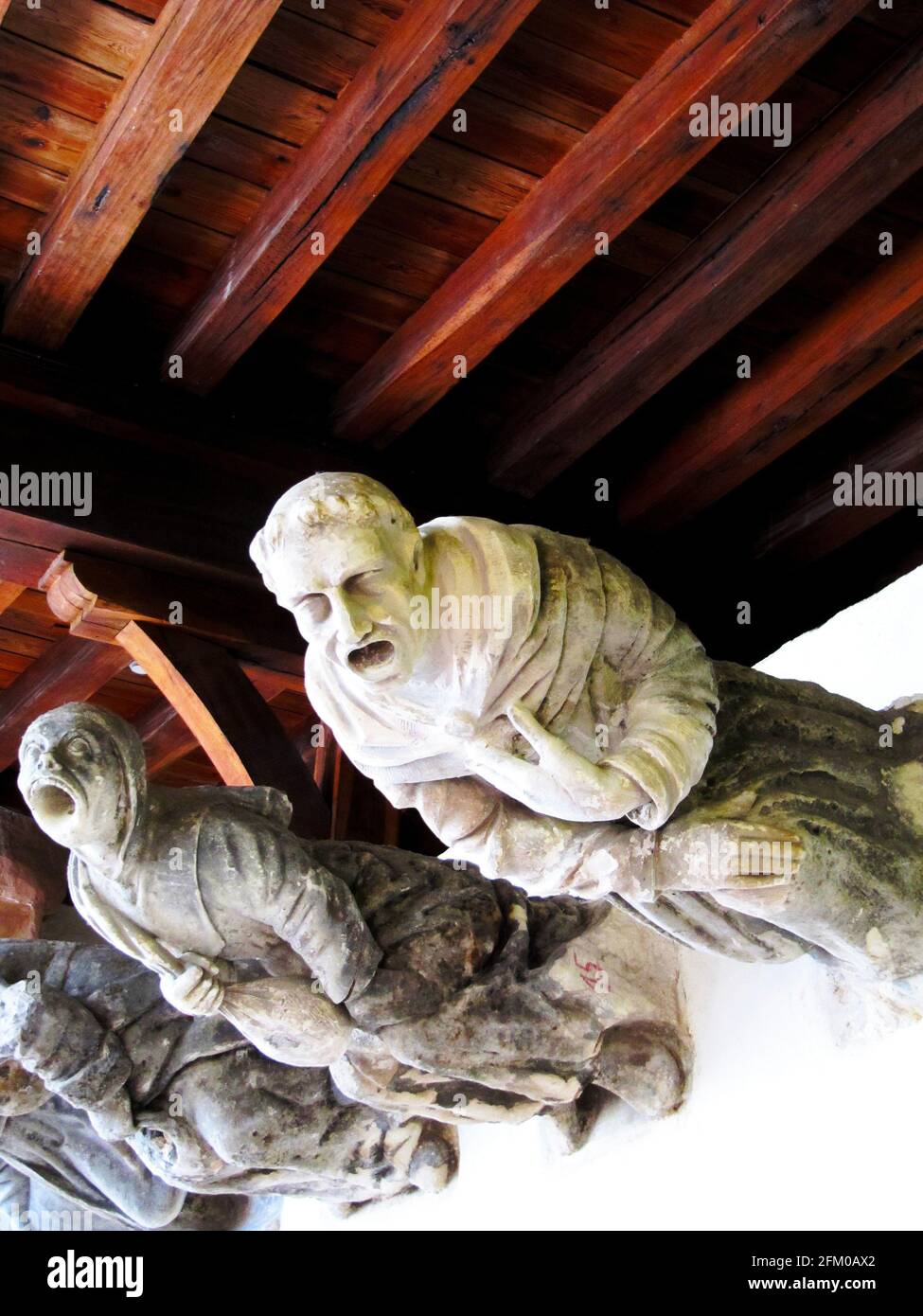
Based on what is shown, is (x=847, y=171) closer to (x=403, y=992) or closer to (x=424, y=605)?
(x=424, y=605)

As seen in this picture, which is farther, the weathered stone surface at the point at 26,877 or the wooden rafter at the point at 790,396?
the weathered stone surface at the point at 26,877

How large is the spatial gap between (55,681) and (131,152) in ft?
Answer: 6.58

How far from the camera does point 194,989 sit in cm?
254

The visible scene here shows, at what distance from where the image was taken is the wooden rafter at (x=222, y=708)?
3.19 m

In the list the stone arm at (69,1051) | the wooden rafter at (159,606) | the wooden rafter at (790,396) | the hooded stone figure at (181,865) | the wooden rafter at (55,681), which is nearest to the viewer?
the hooded stone figure at (181,865)

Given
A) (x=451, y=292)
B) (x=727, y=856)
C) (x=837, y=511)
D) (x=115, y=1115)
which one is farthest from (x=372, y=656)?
(x=837, y=511)

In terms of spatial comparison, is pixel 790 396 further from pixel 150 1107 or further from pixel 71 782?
pixel 150 1107

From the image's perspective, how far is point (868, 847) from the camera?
2.30 metres

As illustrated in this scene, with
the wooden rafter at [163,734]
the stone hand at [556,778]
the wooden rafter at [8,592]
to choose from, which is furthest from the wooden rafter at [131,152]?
the wooden rafter at [163,734]

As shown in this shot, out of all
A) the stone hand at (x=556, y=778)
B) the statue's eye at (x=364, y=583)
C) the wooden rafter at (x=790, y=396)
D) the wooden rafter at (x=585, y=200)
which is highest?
the wooden rafter at (x=585, y=200)

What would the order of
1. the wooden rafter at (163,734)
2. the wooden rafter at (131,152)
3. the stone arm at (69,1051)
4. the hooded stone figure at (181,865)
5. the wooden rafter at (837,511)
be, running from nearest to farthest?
the wooden rafter at (131,152)
the hooded stone figure at (181,865)
the stone arm at (69,1051)
the wooden rafter at (837,511)
the wooden rafter at (163,734)

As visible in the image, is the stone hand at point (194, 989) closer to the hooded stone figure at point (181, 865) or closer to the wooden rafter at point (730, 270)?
the hooded stone figure at point (181, 865)

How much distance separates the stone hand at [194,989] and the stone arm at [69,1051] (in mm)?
330

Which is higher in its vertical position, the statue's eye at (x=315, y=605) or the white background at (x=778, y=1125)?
the statue's eye at (x=315, y=605)
